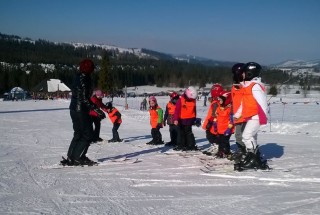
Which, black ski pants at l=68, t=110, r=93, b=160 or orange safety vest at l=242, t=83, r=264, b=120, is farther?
black ski pants at l=68, t=110, r=93, b=160

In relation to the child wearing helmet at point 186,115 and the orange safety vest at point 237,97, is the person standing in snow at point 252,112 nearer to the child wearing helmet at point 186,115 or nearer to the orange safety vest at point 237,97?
the orange safety vest at point 237,97

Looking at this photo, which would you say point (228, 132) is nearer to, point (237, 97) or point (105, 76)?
point (237, 97)

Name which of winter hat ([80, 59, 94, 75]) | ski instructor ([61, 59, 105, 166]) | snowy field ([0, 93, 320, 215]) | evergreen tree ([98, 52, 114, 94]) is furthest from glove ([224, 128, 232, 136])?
evergreen tree ([98, 52, 114, 94])

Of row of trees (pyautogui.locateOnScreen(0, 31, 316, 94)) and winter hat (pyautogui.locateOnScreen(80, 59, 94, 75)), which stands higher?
row of trees (pyautogui.locateOnScreen(0, 31, 316, 94))

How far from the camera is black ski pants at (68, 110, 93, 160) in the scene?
24.4ft

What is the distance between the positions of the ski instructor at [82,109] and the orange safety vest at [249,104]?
2.75 m

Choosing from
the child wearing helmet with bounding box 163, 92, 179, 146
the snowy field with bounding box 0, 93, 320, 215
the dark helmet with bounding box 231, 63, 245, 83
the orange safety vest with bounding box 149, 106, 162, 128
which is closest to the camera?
the snowy field with bounding box 0, 93, 320, 215

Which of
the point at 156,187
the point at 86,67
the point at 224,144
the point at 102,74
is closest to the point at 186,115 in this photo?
the point at 224,144

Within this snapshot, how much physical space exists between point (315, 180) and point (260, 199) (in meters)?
1.69

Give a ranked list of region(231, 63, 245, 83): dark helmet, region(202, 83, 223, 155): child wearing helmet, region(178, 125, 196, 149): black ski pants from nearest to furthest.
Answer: region(231, 63, 245, 83): dark helmet
region(202, 83, 223, 155): child wearing helmet
region(178, 125, 196, 149): black ski pants

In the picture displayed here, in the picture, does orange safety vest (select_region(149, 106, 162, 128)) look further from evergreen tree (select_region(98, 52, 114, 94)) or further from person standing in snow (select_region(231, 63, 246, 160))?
evergreen tree (select_region(98, 52, 114, 94))

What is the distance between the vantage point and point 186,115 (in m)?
10.2

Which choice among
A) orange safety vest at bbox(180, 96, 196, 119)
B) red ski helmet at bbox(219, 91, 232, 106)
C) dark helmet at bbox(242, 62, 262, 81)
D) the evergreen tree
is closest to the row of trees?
the evergreen tree

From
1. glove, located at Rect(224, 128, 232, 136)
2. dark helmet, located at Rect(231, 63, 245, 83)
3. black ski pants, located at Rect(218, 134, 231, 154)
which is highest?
dark helmet, located at Rect(231, 63, 245, 83)
